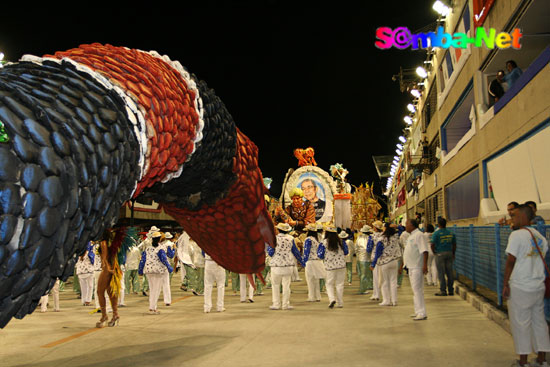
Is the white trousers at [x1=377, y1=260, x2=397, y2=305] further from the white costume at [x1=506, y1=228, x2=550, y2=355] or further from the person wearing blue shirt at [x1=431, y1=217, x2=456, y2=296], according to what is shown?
the white costume at [x1=506, y1=228, x2=550, y2=355]

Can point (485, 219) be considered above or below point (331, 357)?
above

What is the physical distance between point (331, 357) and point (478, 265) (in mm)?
6240

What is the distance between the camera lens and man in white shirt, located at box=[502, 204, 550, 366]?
5.28 m

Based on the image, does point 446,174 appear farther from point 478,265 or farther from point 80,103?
point 80,103

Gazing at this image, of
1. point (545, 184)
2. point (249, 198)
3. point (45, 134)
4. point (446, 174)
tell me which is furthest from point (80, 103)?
point (446, 174)

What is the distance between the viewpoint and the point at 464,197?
19516 millimetres

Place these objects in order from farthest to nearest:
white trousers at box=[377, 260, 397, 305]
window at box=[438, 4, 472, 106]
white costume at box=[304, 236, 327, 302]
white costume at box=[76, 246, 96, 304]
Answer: window at box=[438, 4, 472, 106] < white costume at box=[304, 236, 327, 302] < white costume at box=[76, 246, 96, 304] < white trousers at box=[377, 260, 397, 305]

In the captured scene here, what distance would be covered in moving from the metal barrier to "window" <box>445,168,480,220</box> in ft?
13.3

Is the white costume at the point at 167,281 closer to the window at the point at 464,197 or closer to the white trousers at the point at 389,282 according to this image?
the white trousers at the point at 389,282

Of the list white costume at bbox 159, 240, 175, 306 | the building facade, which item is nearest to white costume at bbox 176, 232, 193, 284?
white costume at bbox 159, 240, 175, 306

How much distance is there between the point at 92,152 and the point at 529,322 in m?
5.64

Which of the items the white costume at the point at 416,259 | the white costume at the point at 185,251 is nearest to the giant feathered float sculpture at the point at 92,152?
the white costume at the point at 416,259

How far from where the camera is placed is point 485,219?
1448cm

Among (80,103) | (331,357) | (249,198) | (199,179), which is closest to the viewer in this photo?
(80,103)
